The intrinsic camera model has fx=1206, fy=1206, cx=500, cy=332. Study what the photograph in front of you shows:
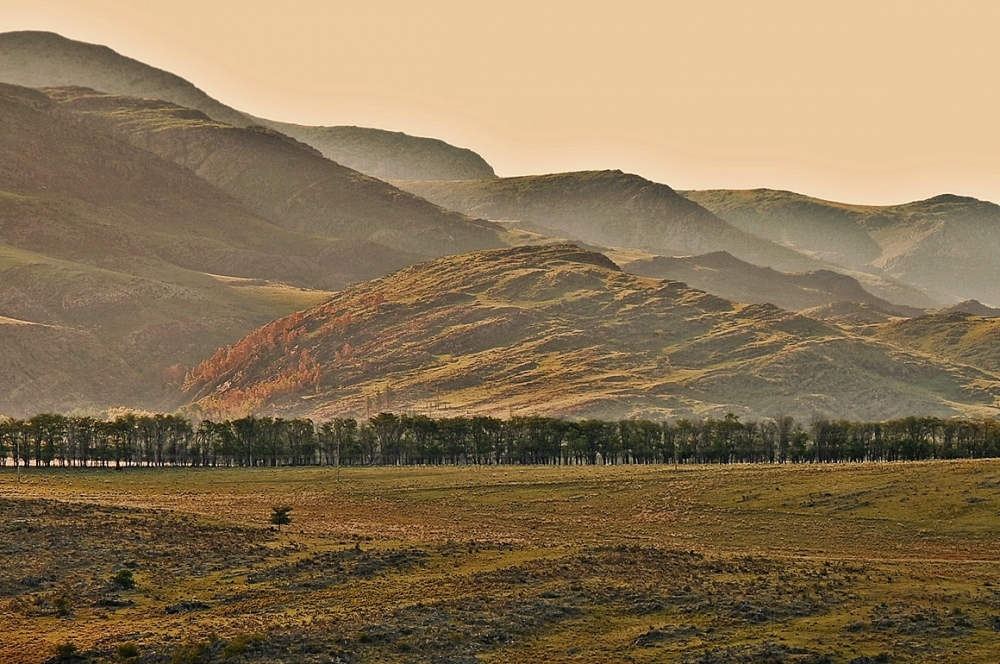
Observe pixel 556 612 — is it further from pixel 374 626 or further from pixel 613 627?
pixel 374 626

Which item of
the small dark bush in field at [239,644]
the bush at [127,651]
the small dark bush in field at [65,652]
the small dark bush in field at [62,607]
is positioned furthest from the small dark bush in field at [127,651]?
the small dark bush in field at [62,607]

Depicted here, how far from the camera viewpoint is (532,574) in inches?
3831

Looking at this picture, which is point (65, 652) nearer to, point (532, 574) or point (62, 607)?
point (62, 607)

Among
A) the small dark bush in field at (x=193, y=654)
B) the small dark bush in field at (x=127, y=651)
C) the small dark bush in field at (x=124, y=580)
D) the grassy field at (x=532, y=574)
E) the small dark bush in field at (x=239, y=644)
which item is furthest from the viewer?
the small dark bush in field at (x=124, y=580)

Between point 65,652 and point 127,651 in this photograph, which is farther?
point 127,651

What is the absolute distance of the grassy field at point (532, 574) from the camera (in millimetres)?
77688

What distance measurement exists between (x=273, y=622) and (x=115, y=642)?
1019 cm

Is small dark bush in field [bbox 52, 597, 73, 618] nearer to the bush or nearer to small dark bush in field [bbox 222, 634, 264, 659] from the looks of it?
the bush

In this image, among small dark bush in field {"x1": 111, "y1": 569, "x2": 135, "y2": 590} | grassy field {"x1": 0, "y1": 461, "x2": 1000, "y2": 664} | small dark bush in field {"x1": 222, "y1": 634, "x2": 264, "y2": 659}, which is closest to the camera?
small dark bush in field {"x1": 222, "y1": 634, "x2": 264, "y2": 659}

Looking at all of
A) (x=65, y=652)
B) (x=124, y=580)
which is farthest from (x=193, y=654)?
(x=124, y=580)

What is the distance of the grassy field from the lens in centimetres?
7769

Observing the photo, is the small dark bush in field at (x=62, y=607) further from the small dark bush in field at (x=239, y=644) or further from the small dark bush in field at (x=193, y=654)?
the small dark bush in field at (x=239, y=644)

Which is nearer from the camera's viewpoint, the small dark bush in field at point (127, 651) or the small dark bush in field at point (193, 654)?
the small dark bush in field at point (193, 654)

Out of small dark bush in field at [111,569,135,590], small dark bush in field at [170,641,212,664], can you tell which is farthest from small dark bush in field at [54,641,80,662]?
small dark bush in field at [111,569,135,590]
